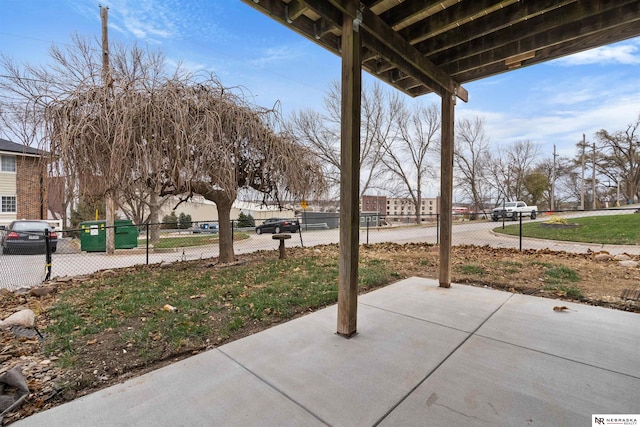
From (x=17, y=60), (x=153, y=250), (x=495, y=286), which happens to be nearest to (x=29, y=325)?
(x=495, y=286)

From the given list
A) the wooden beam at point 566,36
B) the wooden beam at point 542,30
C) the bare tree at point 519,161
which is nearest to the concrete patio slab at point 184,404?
the wooden beam at point 542,30

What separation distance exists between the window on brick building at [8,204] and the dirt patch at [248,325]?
17044 millimetres

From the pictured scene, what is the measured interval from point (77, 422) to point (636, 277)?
286 inches

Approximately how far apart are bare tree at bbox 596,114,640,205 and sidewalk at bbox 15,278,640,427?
4026 centimetres

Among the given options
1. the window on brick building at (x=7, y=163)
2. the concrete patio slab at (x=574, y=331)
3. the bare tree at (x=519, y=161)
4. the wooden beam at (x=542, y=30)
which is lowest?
the concrete patio slab at (x=574, y=331)

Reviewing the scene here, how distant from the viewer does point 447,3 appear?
110 inches

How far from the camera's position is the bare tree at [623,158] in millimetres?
30702

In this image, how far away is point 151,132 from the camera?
4555mm

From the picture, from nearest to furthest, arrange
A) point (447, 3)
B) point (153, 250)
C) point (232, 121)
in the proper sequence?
point (447, 3) → point (232, 121) → point (153, 250)

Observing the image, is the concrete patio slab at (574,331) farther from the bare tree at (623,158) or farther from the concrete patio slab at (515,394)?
the bare tree at (623,158)

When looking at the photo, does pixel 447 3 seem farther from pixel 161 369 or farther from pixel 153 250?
pixel 153 250

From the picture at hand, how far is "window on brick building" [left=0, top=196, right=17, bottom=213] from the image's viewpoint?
16.6 m
